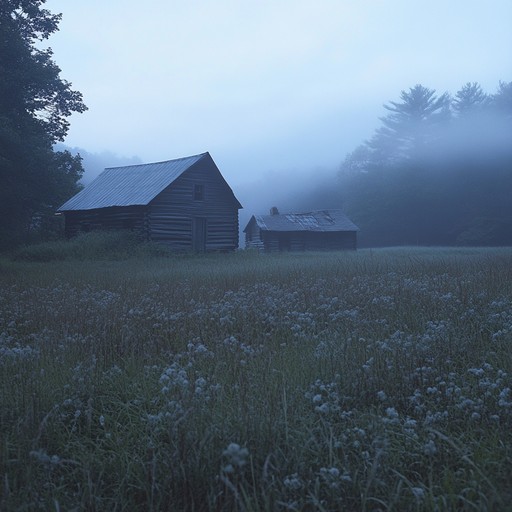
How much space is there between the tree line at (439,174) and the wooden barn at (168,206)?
3272cm

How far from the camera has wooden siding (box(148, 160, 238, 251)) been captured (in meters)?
32.5

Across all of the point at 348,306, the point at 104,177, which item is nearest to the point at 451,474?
the point at 348,306

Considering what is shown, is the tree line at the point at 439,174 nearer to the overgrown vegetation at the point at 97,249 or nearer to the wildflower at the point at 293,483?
the overgrown vegetation at the point at 97,249

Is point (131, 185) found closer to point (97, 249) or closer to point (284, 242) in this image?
point (97, 249)

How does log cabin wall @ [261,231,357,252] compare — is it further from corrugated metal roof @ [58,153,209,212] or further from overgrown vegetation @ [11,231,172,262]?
overgrown vegetation @ [11,231,172,262]

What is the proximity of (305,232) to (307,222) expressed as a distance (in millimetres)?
1027

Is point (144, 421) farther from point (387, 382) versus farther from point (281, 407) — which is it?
point (387, 382)

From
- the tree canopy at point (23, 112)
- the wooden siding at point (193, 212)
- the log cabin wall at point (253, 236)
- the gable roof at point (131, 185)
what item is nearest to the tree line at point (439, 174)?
the log cabin wall at point (253, 236)

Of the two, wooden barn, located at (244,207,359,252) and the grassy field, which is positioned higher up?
wooden barn, located at (244,207,359,252)

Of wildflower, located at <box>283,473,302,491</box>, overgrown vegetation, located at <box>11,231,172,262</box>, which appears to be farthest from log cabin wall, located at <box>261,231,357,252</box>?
wildflower, located at <box>283,473,302,491</box>

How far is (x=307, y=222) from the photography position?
52312 millimetres

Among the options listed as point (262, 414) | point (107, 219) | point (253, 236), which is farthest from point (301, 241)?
point (262, 414)

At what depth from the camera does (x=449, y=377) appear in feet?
13.4

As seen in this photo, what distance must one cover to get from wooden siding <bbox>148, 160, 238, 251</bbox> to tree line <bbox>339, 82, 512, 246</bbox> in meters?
31.9
